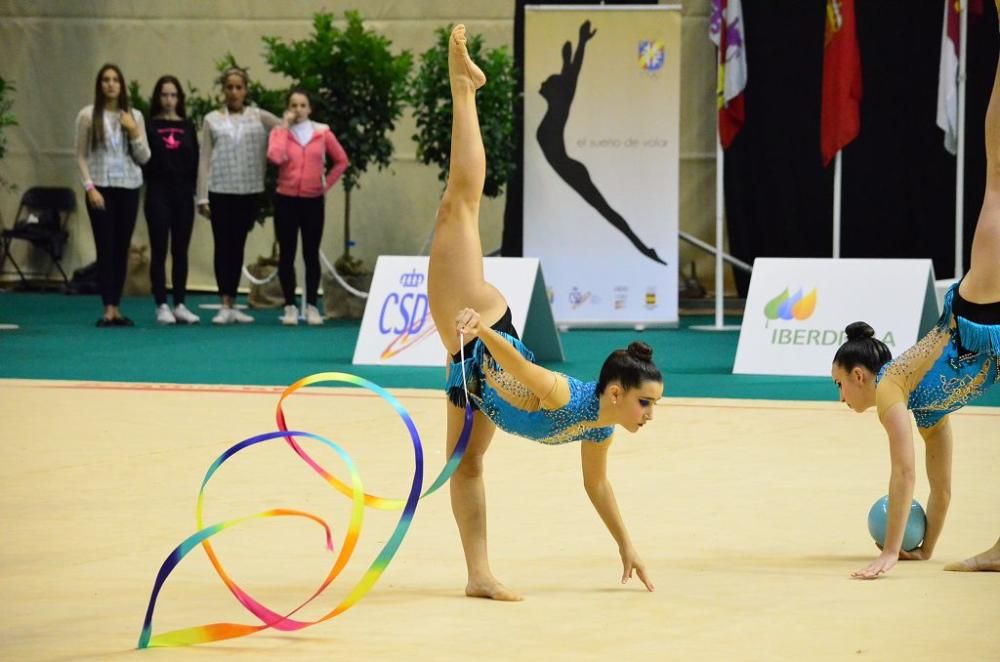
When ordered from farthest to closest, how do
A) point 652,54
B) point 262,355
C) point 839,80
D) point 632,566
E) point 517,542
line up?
point 652,54 → point 839,80 → point 262,355 → point 517,542 → point 632,566

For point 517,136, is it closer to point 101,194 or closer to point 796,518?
point 101,194

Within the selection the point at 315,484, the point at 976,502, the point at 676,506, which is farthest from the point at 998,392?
the point at 315,484

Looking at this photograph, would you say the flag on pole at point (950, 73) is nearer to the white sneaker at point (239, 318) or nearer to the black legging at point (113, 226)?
the white sneaker at point (239, 318)

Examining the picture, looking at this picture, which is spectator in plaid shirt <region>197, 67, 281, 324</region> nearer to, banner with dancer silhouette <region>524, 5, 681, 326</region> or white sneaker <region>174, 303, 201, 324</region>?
white sneaker <region>174, 303, 201, 324</region>

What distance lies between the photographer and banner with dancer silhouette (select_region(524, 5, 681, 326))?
11.1m

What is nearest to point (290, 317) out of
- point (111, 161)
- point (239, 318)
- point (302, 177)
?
point (239, 318)

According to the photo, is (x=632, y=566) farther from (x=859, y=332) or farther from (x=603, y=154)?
(x=603, y=154)

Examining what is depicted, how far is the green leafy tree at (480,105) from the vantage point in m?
11.7

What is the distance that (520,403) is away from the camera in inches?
149

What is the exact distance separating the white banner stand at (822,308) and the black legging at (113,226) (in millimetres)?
4675

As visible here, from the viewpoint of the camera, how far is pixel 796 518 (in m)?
4.91

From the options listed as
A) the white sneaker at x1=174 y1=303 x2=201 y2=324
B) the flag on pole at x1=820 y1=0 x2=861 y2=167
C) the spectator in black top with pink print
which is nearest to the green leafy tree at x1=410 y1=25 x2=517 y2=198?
the spectator in black top with pink print

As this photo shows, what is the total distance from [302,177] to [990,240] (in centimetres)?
Result: 770

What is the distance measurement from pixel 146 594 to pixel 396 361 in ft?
16.9
